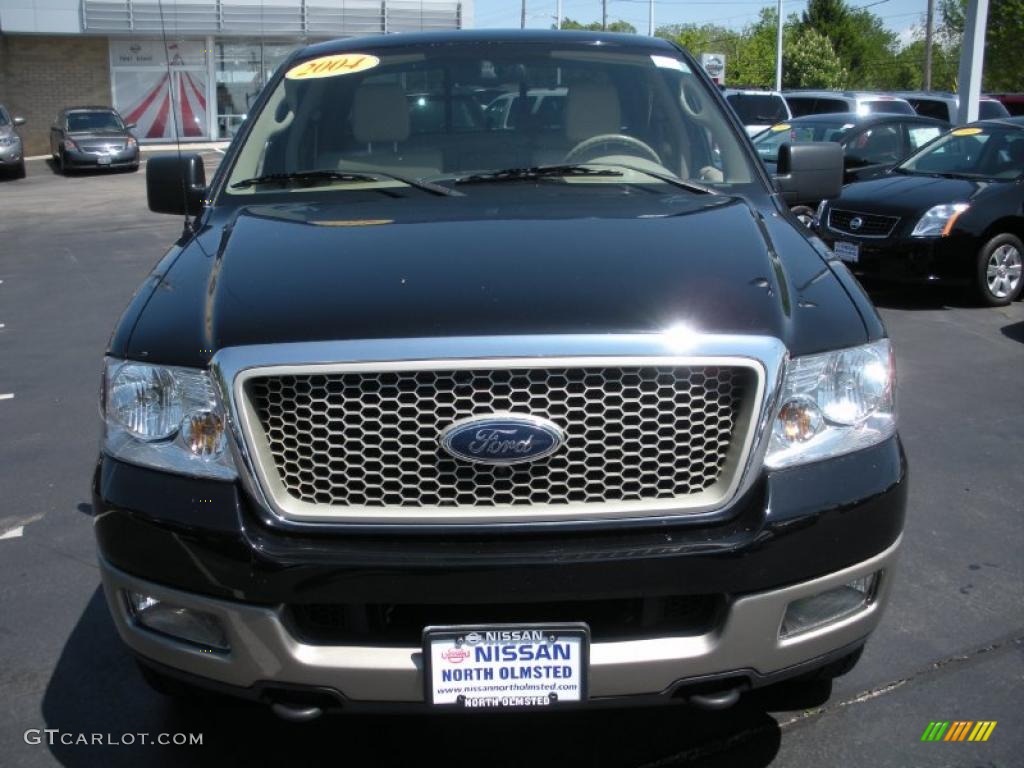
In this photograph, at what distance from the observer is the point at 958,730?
3275 mm

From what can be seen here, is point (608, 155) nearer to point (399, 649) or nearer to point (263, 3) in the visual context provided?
point (399, 649)

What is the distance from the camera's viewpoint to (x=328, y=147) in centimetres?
415

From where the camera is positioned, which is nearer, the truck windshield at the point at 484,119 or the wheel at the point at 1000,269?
the truck windshield at the point at 484,119

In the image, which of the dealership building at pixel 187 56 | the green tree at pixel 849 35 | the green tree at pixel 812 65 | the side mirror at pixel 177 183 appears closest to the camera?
the side mirror at pixel 177 183

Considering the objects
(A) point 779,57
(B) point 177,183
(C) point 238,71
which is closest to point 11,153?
(C) point 238,71

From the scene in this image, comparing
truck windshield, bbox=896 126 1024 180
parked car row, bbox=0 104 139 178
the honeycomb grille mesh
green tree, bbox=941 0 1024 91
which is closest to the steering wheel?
the honeycomb grille mesh

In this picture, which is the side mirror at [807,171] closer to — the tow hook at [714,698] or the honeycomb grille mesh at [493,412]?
the honeycomb grille mesh at [493,412]

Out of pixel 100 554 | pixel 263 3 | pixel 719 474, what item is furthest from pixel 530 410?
pixel 263 3

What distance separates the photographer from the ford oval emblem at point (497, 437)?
8.29 feet

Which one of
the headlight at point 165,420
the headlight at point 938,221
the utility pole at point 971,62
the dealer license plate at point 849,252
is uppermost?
the utility pole at point 971,62

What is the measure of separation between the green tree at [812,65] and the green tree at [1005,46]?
36.4 feet

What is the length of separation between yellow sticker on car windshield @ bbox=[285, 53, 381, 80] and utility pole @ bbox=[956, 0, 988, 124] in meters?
14.8

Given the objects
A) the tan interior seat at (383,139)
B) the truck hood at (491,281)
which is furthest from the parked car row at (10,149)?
the truck hood at (491,281)

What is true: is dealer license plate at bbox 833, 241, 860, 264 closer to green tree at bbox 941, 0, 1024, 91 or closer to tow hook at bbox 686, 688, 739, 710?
tow hook at bbox 686, 688, 739, 710
